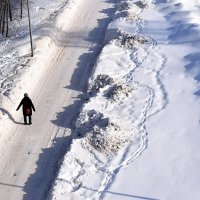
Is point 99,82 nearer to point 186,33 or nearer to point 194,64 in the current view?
point 194,64

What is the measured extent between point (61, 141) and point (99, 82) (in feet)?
16.1

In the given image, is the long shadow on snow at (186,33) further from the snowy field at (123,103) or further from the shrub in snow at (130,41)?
the shrub in snow at (130,41)

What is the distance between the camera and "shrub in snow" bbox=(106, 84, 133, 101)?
71.7 feet

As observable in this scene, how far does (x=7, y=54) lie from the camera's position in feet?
89.0

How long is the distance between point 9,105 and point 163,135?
729 centimetres

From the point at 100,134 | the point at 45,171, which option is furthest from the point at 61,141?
the point at 45,171

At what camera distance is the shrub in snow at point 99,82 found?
2286 centimetres

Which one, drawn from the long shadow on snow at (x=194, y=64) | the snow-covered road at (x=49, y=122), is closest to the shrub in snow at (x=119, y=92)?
the snow-covered road at (x=49, y=122)

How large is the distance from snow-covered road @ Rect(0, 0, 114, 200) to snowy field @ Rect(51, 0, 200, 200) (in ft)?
2.42

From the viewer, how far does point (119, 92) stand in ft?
72.2

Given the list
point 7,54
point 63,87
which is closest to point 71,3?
point 7,54

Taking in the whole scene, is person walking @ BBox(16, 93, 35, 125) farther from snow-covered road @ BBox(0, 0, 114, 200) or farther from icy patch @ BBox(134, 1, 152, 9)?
icy patch @ BBox(134, 1, 152, 9)

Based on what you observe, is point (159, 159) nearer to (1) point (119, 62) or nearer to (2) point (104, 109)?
(2) point (104, 109)

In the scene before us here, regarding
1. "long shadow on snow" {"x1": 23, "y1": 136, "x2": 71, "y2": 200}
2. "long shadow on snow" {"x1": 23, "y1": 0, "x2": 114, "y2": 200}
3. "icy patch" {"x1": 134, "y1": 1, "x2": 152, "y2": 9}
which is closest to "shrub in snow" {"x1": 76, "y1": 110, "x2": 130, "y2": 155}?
"long shadow on snow" {"x1": 23, "y1": 0, "x2": 114, "y2": 200}
